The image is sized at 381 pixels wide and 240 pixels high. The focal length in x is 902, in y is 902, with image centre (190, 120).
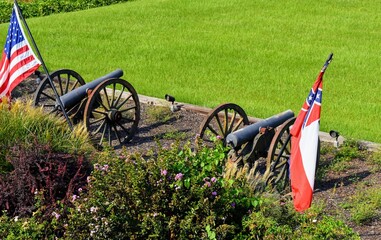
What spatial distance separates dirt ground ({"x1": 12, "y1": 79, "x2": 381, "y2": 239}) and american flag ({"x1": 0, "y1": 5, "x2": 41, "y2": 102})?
1861 mm

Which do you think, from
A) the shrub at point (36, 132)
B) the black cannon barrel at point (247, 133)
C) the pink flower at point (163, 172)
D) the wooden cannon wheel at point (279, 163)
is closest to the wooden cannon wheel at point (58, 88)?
the shrub at point (36, 132)

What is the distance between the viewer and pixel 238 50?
781 inches

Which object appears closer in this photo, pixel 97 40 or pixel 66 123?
Answer: pixel 66 123

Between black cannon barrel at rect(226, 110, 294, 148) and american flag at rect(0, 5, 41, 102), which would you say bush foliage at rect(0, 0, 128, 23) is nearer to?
american flag at rect(0, 5, 41, 102)

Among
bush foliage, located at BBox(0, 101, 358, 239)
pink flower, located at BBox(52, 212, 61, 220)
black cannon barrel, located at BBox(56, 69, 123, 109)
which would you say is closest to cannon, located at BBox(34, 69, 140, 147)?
black cannon barrel, located at BBox(56, 69, 123, 109)

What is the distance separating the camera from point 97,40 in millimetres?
21141

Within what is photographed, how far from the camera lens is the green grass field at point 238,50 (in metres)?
16.0

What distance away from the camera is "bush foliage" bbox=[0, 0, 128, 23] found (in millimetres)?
25031

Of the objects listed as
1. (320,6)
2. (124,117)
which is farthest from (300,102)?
(320,6)

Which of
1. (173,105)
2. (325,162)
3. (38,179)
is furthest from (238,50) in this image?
(38,179)

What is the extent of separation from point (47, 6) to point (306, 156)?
17.8 m

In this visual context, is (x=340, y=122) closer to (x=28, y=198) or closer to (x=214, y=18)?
(x=28, y=198)

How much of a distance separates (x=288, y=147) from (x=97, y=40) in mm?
10449

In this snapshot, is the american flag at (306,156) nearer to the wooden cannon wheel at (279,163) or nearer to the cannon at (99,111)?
the wooden cannon wheel at (279,163)
